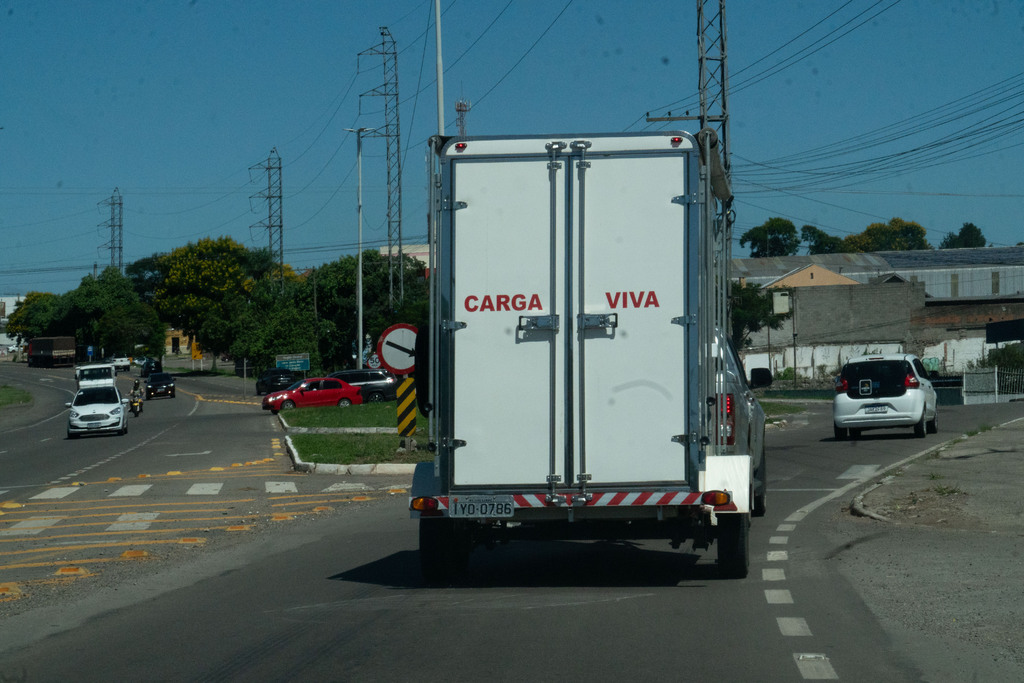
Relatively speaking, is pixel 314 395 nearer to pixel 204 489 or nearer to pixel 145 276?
pixel 204 489

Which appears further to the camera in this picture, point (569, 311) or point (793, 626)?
point (569, 311)

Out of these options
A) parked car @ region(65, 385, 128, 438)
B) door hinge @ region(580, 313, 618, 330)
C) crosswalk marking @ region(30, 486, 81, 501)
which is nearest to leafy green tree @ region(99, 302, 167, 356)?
parked car @ region(65, 385, 128, 438)

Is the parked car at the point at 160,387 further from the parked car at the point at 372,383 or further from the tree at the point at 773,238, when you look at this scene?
the tree at the point at 773,238

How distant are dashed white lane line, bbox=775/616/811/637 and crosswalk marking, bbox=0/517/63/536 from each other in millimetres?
9669

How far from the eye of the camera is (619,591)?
8.93 m

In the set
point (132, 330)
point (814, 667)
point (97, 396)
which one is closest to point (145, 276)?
point (132, 330)

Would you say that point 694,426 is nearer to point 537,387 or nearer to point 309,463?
point 537,387

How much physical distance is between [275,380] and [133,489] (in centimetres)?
4586

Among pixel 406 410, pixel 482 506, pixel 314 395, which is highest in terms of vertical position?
pixel 406 410

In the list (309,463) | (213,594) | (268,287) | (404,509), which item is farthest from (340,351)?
(213,594)

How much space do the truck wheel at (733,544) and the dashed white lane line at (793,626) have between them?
1.26 m

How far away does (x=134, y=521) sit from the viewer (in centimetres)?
1469

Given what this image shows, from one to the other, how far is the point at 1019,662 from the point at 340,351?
75.6 meters

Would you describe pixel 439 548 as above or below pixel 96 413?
above
